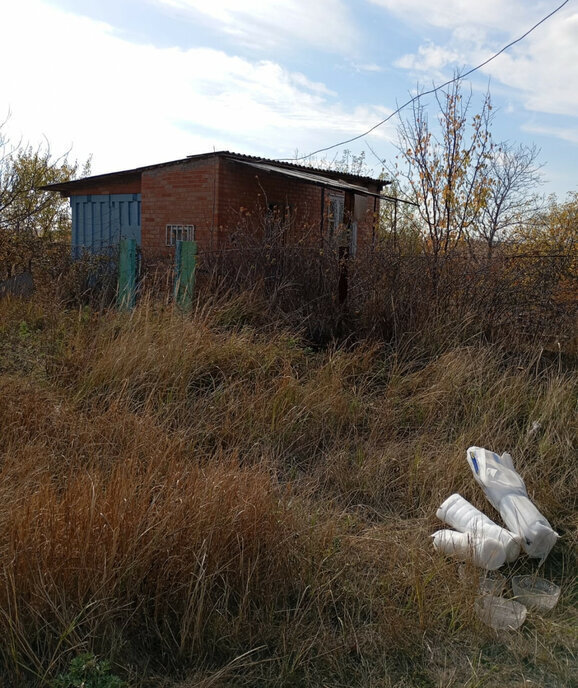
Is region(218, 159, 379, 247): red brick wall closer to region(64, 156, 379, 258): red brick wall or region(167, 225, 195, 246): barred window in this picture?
region(64, 156, 379, 258): red brick wall

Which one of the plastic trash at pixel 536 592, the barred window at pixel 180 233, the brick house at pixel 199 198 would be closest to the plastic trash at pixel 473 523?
the plastic trash at pixel 536 592

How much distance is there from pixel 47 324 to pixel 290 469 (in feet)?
11.3

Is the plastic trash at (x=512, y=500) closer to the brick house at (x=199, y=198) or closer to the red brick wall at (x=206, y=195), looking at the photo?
the brick house at (x=199, y=198)

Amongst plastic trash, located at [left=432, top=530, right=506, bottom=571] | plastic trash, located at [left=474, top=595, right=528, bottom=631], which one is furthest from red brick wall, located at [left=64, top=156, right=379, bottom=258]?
plastic trash, located at [left=474, top=595, right=528, bottom=631]

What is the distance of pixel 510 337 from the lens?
6480mm

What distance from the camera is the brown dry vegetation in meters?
2.54

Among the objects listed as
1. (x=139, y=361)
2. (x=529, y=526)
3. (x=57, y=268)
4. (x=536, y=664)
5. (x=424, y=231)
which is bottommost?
(x=536, y=664)

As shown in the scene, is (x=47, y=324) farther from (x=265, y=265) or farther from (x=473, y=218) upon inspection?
(x=473, y=218)

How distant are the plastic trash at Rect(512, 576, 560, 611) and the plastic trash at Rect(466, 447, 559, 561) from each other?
252mm

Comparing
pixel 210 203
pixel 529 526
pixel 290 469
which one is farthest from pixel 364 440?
pixel 210 203

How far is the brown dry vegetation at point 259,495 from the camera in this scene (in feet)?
8.33

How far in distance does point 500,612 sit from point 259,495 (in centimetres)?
125

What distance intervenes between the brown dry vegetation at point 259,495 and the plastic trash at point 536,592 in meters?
0.11

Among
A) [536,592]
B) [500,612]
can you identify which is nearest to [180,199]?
[536,592]
